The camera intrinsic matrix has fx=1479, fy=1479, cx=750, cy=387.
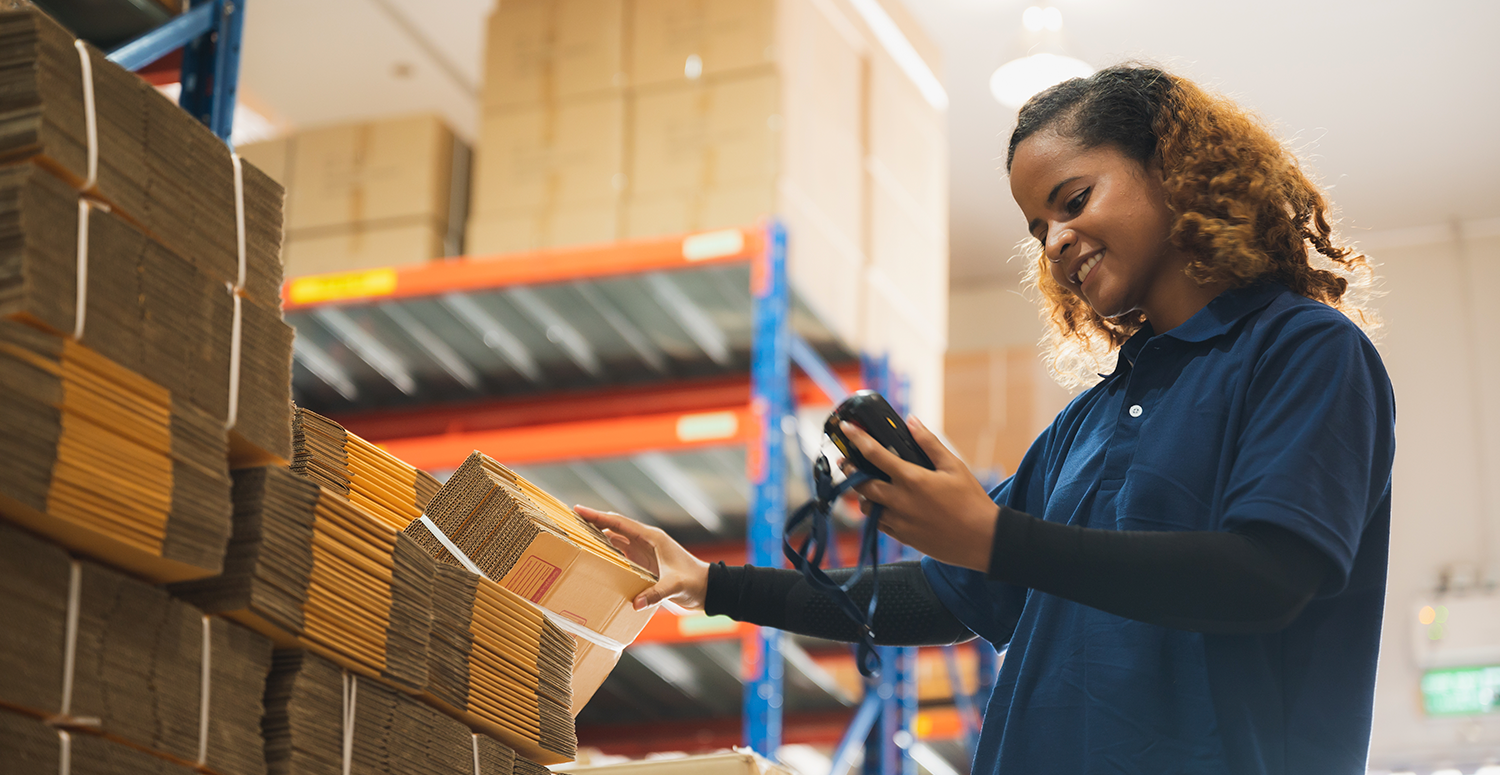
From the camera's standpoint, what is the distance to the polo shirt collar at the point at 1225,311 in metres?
1.85

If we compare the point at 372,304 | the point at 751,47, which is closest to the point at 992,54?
the point at 751,47

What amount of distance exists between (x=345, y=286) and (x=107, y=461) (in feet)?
14.3

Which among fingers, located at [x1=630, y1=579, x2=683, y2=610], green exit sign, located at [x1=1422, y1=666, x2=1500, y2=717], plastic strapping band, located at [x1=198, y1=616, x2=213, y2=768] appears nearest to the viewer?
Result: plastic strapping band, located at [x1=198, y1=616, x2=213, y2=768]

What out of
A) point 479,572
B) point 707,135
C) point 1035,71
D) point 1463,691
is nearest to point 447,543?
point 479,572

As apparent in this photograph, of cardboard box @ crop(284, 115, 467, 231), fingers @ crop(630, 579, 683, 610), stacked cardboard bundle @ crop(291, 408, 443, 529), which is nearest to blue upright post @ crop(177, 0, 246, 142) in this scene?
stacked cardboard bundle @ crop(291, 408, 443, 529)

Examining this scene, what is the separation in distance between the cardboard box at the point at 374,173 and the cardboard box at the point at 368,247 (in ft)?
0.15

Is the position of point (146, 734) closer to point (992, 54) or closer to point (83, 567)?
point (83, 567)

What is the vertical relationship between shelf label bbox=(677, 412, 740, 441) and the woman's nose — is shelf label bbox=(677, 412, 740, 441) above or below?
above

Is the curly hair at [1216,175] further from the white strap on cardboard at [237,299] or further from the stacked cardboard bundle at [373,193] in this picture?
the stacked cardboard bundle at [373,193]

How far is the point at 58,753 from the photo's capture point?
4.34ft

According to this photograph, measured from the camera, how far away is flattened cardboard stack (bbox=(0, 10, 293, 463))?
1.37 metres

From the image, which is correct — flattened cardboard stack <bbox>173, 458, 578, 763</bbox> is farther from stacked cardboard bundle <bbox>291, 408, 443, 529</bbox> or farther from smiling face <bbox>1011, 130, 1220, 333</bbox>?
smiling face <bbox>1011, 130, 1220, 333</bbox>

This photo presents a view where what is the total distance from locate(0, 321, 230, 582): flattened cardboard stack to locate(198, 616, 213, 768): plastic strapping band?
0.20ft

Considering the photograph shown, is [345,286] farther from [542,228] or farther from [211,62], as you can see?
[211,62]
